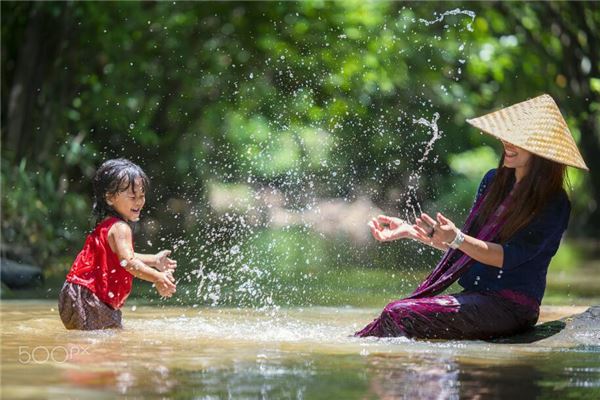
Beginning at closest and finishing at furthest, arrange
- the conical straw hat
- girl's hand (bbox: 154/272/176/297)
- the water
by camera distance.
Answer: the water → the conical straw hat → girl's hand (bbox: 154/272/176/297)

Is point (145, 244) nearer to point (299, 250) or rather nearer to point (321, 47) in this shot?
point (299, 250)

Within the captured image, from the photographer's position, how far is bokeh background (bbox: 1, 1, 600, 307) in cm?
1484

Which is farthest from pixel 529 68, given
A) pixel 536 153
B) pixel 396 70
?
pixel 536 153

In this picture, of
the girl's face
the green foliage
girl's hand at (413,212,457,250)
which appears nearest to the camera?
girl's hand at (413,212,457,250)

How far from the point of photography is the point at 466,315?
7.43m

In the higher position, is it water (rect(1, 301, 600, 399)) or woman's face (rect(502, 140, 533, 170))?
woman's face (rect(502, 140, 533, 170))

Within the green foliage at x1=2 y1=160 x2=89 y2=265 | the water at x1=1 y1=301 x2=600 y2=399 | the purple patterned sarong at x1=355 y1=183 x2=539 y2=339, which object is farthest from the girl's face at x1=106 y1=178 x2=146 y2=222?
the green foliage at x1=2 y1=160 x2=89 y2=265

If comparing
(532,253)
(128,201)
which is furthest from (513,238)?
(128,201)

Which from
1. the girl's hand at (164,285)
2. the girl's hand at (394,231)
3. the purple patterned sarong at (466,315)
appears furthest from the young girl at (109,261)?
the purple patterned sarong at (466,315)

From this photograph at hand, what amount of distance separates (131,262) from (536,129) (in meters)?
2.34

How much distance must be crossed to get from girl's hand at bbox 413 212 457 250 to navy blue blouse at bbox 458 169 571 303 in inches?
13.8

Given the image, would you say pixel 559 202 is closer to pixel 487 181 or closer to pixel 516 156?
pixel 516 156

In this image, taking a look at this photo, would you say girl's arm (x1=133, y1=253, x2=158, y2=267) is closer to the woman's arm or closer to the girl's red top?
the girl's red top

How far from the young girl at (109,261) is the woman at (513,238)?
142 cm
